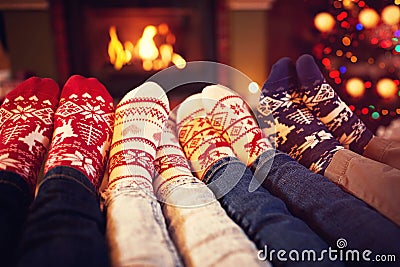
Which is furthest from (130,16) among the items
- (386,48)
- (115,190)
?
(115,190)

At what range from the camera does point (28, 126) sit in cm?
70

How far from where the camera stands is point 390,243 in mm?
414

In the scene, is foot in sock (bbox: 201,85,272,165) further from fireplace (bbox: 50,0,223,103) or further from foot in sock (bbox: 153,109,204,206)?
fireplace (bbox: 50,0,223,103)

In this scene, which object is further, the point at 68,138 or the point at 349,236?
the point at 68,138

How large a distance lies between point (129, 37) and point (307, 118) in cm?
172

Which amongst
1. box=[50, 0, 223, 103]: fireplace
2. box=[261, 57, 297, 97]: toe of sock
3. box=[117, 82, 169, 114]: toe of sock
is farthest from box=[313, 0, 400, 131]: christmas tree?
box=[117, 82, 169, 114]: toe of sock

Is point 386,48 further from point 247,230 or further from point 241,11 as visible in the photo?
point 247,230

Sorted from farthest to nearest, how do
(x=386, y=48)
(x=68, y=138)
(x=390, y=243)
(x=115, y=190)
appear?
(x=386, y=48), (x=68, y=138), (x=115, y=190), (x=390, y=243)

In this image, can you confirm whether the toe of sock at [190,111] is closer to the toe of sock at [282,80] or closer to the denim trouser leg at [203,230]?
the toe of sock at [282,80]

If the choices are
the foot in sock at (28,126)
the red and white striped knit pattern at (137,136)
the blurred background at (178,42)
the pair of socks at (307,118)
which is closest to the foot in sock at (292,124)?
the pair of socks at (307,118)

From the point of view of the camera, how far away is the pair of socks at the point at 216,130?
27.6 inches

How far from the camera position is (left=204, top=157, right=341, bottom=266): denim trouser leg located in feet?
1.37

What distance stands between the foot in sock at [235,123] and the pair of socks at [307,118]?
1.9 inches

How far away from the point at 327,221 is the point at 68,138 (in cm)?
42
